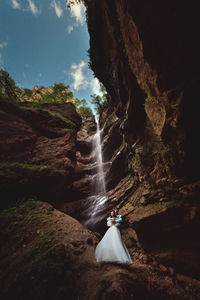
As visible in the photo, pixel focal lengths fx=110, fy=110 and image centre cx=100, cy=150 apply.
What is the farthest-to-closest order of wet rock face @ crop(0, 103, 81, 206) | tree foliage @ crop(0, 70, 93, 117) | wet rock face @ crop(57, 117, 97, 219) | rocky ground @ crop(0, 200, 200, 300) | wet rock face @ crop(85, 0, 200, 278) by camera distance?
tree foliage @ crop(0, 70, 93, 117) < wet rock face @ crop(57, 117, 97, 219) < wet rock face @ crop(0, 103, 81, 206) < wet rock face @ crop(85, 0, 200, 278) < rocky ground @ crop(0, 200, 200, 300)

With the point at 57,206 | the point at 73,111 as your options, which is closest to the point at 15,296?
the point at 57,206

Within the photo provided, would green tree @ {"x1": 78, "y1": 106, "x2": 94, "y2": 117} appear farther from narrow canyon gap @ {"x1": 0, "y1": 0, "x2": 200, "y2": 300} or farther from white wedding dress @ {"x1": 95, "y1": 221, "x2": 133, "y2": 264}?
white wedding dress @ {"x1": 95, "y1": 221, "x2": 133, "y2": 264}

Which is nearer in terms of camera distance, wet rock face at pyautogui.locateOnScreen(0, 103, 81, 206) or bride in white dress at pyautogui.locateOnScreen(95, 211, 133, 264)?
bride in white dress at pyautogui.locateOnScreen(95, 211, 133, 264)

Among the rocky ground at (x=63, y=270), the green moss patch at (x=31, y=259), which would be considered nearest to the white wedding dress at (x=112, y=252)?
the rocky ground at (x=63, y=270)

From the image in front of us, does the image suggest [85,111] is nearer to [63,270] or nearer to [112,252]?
[112,252]

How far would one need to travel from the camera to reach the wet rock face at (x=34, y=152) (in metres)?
6.65

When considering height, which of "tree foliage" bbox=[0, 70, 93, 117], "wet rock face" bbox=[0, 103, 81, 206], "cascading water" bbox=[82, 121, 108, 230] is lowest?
"cascading water" bbox=[82, 121, 108, 230]

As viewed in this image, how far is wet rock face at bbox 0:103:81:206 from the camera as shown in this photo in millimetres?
6652

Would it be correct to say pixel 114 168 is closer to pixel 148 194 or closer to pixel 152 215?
pixel 148 194

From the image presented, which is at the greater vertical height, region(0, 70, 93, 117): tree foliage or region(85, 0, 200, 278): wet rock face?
region(0, 70, 93, 117): tree foliage

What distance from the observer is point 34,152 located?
862 centimetres

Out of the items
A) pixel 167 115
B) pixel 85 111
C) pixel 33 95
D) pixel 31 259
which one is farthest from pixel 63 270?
pixel 33 95

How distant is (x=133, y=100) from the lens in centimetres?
751

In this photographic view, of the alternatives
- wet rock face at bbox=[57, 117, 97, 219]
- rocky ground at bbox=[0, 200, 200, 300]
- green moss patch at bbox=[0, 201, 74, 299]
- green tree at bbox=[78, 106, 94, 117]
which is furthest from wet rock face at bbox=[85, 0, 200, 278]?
green tree at bbox=[78, 106, 94, 117]
